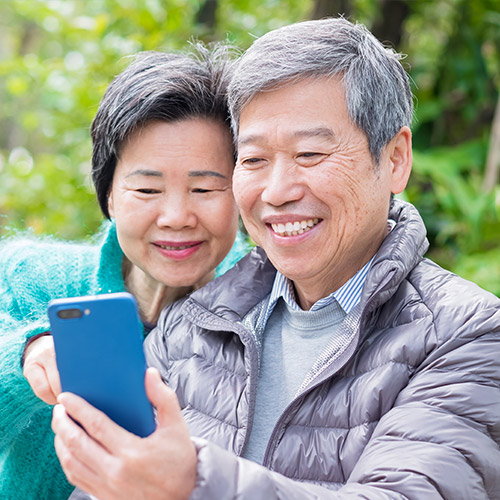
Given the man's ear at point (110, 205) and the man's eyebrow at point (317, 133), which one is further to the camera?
the man's ear at point (110, 205)

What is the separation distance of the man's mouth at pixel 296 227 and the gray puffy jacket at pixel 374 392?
194 millimetres

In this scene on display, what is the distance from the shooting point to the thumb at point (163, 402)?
1170mm

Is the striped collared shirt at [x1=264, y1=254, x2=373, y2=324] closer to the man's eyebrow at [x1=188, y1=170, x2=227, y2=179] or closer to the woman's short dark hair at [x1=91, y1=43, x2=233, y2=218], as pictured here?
the man's eyebrow at [x1=188, y1=170, x2=227, y2=179]

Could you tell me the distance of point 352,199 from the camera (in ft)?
5.84

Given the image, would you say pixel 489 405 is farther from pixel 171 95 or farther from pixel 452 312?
pixel 171 95

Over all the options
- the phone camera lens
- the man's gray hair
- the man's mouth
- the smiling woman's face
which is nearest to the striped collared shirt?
the man's mouth

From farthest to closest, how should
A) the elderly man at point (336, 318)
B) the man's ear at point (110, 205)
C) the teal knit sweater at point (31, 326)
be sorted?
the man's ear at point (110, 205)
the teal knit sweater at point (31, 326)
the elderly man at point (336, 318)

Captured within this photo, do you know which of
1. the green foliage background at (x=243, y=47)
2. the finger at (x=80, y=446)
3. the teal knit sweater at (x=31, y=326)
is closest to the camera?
the finger at (x=80, y=446)

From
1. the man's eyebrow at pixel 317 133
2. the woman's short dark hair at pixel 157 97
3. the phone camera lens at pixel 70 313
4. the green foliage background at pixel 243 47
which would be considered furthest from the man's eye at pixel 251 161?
the green foliage background at pixel 243 47

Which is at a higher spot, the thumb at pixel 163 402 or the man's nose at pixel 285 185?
the man's nose at pixel 285 185

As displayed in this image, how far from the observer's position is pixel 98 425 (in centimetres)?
118

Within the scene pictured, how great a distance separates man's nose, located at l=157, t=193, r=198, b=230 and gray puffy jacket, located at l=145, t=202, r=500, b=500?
24 cm

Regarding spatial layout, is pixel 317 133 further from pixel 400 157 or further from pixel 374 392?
pixel 374 392

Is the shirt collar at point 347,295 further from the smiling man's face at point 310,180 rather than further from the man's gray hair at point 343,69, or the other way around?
the man's gray hair at point 343,69
